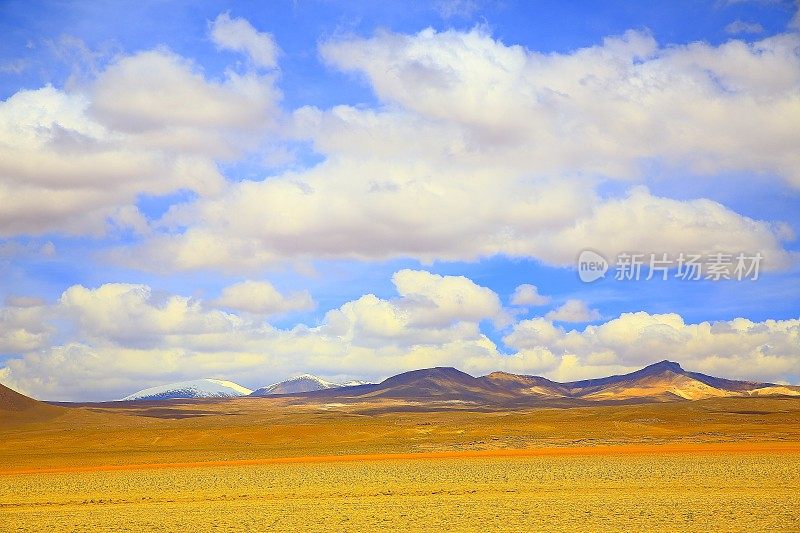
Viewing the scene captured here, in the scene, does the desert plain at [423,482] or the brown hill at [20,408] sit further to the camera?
the brown hill at [20,408]

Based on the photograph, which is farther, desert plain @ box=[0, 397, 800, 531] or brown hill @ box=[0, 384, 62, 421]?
brown hill @ box=[0, 384, 62, 421]

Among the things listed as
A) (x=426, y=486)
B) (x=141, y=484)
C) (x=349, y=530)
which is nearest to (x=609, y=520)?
(x=349, y=530)

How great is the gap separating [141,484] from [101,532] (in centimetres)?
1719

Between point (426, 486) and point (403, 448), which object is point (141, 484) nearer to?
point (426, 486)

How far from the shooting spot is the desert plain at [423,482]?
25.5 m

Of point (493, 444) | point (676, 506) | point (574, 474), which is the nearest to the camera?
point (676, 506)

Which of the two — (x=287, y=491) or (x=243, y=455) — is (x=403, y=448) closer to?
(x=243, y=455)

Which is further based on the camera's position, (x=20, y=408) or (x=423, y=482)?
(x=20, y=408)

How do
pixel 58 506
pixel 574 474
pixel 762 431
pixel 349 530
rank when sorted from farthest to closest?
pixel 762 431, pixel 574 474, pixel 58 506, pixel 349 530

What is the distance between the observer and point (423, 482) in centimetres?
3725

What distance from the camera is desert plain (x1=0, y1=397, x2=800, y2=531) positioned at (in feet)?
83.5

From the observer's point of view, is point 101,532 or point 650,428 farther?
point 650,428

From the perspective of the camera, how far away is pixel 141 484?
41.0m

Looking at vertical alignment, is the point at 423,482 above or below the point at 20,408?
below
